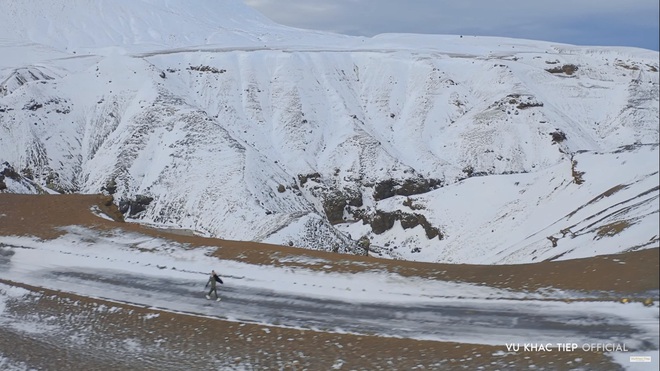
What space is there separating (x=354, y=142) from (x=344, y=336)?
9835cm

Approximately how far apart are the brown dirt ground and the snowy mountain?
625 inches

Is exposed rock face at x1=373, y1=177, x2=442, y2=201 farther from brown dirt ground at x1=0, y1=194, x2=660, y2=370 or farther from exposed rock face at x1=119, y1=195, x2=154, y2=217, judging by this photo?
brown dirt ground at x1=0, y1=194, x2=660, y2=370

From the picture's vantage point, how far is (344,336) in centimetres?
1644

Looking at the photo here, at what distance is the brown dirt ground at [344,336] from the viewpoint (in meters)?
14.5

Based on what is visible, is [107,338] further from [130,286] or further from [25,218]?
[25,218]

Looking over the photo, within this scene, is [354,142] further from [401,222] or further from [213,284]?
[213,284]

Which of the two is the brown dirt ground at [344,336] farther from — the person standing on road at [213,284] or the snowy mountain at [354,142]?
the snowy mountain at [354,142]

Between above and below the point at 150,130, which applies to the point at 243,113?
above

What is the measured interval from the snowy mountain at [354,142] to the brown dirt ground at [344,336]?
15.9 meters

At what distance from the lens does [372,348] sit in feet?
51.2

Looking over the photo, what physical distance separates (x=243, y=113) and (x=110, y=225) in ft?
319


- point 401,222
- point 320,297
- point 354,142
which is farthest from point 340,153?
point 320,297

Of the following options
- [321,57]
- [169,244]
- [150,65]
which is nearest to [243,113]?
[150,65]

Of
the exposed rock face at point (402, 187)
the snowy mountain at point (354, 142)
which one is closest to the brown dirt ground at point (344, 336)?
the snowy mountain at point (354, 142)
